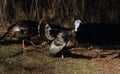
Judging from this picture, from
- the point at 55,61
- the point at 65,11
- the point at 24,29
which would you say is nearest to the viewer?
the point at 55,61

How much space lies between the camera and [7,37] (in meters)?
11.2

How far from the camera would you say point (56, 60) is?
9.13 m

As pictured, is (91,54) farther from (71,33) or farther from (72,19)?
(72,19)

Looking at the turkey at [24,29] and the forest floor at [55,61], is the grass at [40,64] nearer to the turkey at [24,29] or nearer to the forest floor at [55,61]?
the forest floor at [55,61]

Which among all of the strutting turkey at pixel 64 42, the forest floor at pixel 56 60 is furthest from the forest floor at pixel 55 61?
the strutting turkey at pixel 64 42

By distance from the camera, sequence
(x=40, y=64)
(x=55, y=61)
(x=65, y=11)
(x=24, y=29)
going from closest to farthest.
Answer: (x=40, y=64) < (x=55, y=61) < (x=24, y=29) < (x=65, y=11)

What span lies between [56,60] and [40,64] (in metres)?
0.48

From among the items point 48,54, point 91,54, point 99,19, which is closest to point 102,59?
point 91,54

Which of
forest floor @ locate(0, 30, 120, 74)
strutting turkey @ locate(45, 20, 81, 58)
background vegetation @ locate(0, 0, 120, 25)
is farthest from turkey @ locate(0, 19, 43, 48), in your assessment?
background vegetation @ locate(0, 0, 120, 25)

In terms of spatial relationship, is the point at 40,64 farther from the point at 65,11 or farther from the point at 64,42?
the point at 65,11

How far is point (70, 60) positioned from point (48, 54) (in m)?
0.72

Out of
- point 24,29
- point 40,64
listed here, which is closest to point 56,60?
point 40,64

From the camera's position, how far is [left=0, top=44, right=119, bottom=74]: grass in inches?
327

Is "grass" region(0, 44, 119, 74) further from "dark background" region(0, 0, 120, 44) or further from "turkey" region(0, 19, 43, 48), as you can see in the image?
"dark background" region(0, 0, 120, 44)
